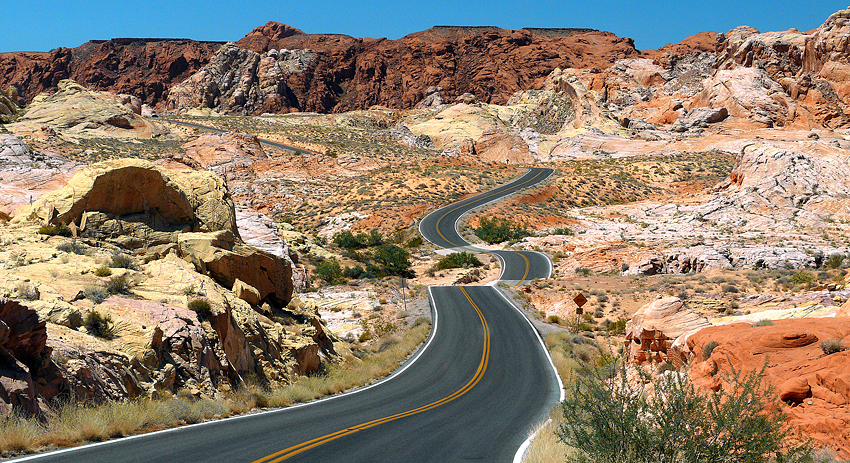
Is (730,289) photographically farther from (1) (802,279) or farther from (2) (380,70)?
(2) (380,70)

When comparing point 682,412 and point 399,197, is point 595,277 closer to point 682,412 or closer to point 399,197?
point 682,412

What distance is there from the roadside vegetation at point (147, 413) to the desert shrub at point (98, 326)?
1.68 meters

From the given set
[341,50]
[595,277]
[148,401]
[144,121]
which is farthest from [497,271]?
[341,50]

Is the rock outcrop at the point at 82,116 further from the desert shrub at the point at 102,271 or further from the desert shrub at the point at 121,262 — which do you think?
the desert shrub at the point at 102,271

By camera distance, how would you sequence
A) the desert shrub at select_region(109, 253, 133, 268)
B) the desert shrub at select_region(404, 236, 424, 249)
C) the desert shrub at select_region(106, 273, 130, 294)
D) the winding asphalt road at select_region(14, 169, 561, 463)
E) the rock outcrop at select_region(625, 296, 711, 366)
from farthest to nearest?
the desert shrub at select_region(404, 236, 424, 249), the desert shrub at select_region(109, 253, 133, 268), the rock outcrop at select_region(625, 296, 711, 366), the desert shrub at select_region(106, 273, 130, 294), the winding asphalt road at select_region(14, 169, 561, 463)

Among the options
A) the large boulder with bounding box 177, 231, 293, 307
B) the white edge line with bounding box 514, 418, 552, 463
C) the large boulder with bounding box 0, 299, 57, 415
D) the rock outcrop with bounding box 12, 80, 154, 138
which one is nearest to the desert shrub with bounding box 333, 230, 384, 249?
the large boulder with bounding box 177, 231, 293, 307

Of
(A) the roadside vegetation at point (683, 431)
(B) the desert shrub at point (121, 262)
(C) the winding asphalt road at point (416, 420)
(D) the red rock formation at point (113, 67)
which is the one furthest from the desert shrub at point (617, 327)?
(D) the red rock formation at point (113, 67)

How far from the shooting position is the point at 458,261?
137 ft

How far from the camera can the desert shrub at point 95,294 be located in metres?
10.9

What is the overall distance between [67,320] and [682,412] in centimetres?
1112

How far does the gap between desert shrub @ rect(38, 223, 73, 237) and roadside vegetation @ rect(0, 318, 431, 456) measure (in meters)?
7.79

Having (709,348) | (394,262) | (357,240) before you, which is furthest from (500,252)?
(709,348)

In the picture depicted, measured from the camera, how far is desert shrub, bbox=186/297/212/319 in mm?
12000

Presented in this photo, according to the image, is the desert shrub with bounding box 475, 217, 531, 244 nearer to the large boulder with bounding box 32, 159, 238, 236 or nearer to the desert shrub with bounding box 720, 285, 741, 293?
the desert shrub with bounding box 720, 285, 741, 293
